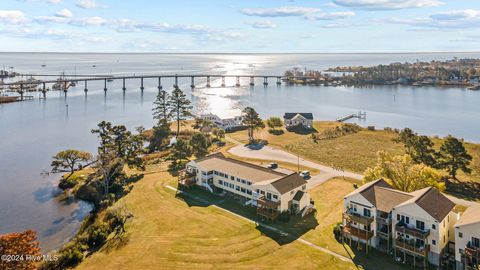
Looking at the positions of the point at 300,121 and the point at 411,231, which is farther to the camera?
the point at 300,121

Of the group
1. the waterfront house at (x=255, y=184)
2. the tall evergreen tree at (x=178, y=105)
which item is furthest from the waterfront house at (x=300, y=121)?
the waterfront house at (x=255, y=184)

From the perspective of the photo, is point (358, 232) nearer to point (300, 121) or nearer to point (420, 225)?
point (420, 225)

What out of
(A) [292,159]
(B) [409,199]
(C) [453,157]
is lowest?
(A) [292,159]

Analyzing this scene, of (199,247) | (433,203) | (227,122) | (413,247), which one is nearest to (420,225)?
(413,247)

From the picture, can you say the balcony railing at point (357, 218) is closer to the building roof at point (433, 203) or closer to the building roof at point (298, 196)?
the building roof at point (433, 203)

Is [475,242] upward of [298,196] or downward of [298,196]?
downward
